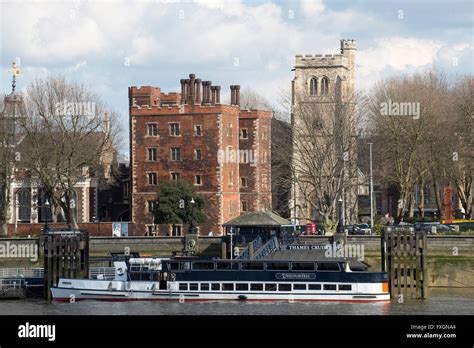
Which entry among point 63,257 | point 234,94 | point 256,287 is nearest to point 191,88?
point 234,94

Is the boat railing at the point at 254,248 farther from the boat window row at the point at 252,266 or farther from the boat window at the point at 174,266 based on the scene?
the boat window at the point at 174,266

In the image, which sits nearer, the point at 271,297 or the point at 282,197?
the point at 271,297

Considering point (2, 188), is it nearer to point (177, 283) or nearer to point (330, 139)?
point (330, 139)

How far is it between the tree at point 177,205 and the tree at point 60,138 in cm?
647

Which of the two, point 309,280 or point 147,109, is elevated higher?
point 147,109

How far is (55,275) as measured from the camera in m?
83.2

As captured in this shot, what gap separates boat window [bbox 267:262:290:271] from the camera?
7894 cm

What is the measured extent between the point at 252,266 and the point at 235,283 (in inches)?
62.2

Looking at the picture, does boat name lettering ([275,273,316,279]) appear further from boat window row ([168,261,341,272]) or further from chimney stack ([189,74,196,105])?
chimney stack ([189,74,196,105])

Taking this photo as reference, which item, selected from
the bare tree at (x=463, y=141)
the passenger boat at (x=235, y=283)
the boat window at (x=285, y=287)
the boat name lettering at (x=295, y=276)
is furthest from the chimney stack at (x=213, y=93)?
the boat window at (x=285, y=287)

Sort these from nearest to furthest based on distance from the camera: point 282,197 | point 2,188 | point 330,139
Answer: point 330,139 → point 2,188 → point 282,197

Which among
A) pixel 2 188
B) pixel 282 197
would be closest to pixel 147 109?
pixel 2 188

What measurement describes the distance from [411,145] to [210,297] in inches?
1502
